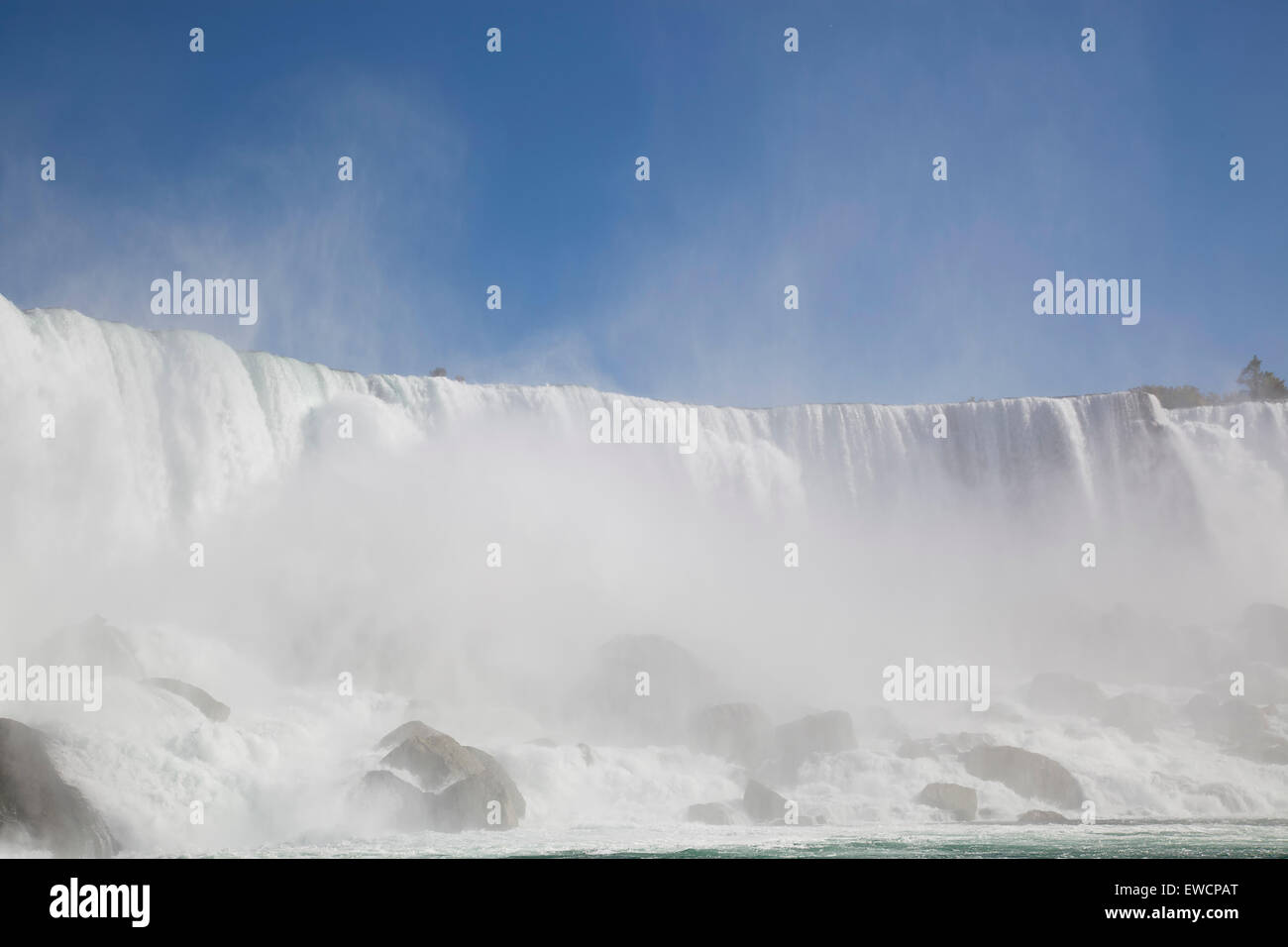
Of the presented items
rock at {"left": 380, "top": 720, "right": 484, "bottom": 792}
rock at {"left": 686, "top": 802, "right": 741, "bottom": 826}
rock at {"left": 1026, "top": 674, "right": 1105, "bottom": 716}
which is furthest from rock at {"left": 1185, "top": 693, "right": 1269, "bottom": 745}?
rock at {"left": 380, "top": 720, "right": 484, "bottom": 792}

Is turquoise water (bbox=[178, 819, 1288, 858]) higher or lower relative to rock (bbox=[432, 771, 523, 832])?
lower

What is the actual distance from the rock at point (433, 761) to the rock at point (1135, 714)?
19.0m

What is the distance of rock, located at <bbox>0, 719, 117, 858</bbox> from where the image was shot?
17922 mm

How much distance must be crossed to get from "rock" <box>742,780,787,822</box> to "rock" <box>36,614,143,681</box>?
43.2 feet

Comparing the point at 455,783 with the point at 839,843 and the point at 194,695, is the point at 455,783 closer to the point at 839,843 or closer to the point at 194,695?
the point at 194,695

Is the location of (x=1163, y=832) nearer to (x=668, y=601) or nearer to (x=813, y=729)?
(x=813, y=729)

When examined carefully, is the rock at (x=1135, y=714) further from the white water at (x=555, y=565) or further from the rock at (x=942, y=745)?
the rock at (x=942, y=745)

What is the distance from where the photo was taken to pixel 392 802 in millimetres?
22344

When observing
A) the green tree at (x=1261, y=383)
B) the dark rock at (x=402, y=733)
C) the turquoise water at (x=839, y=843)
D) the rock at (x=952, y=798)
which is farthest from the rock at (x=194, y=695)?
the green tree at (x=1261, y=383)

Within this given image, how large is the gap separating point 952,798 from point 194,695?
52.8 ft

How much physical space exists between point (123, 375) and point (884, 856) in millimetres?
24042

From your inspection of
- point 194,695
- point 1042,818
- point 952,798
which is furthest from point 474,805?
point 1042,818

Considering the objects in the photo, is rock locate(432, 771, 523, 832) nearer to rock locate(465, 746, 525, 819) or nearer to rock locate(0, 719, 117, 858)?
rock locate(465, 746, 525, 819)

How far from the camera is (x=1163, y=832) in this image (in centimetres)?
2291
